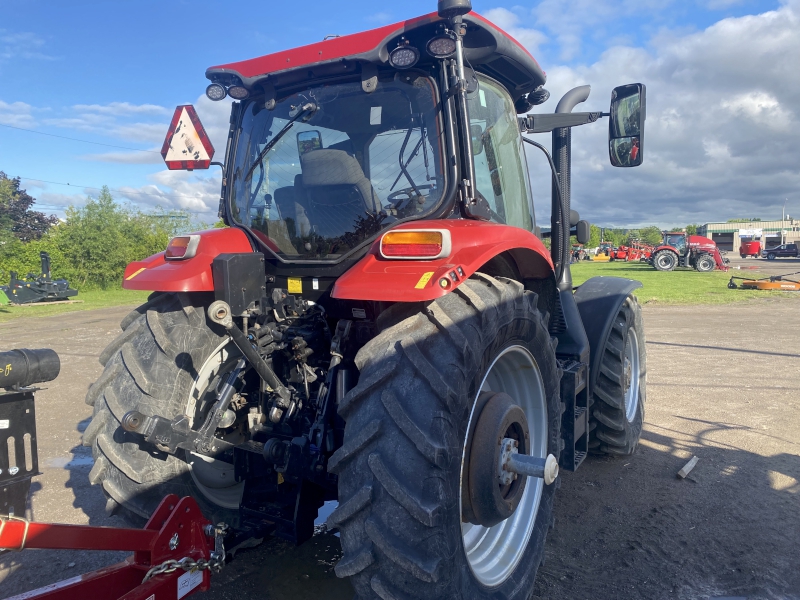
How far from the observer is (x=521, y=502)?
2.81 metres

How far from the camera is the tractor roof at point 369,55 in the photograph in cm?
254

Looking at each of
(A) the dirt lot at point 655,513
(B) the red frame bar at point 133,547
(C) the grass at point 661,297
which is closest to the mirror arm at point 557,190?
(A) the dirt lot at point 655,513

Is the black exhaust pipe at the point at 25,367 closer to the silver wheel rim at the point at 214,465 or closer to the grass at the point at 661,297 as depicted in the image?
the silver wheel rim at the point at 214,465

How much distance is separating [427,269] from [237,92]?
1.68 m

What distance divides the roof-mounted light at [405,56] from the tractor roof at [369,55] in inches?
2.6

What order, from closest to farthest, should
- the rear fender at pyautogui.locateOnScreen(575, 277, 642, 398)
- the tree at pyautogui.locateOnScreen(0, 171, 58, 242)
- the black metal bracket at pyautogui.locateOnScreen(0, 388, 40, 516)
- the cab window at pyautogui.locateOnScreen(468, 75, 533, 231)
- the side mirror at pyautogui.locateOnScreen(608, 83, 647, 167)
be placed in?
1. the black metal bracket at pyautogui.locateOnScreen(0, 388, 40, 516)
2. the cab window at pyautogui.locateOnScreen(468, 75, 533, 231)
3. the side mirror at pyautogui.locateOnScreen(608, 83, 647, 167)
4. the rear fender at pyautogui.locateOnScreen(575, 277, 642, 398)
5. the tree at pyautogui.locateOnScreen(0, 171, 58, 242)

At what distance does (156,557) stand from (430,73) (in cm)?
228

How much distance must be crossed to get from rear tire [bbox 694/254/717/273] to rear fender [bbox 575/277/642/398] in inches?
1024

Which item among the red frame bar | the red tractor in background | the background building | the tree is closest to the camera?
the red frame bar

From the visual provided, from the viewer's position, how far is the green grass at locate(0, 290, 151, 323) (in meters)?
14.0

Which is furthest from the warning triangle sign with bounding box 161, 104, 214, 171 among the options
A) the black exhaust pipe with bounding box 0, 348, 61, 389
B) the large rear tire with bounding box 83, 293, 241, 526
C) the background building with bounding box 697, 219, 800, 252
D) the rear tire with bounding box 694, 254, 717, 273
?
the background building with bounding box 697, 219, 800, 252

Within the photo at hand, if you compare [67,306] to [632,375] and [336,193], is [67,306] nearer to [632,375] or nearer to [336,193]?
[632,375]

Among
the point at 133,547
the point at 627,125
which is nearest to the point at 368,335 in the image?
the point at 133,547

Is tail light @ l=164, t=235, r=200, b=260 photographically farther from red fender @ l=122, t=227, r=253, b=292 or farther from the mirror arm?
the mirror arm
